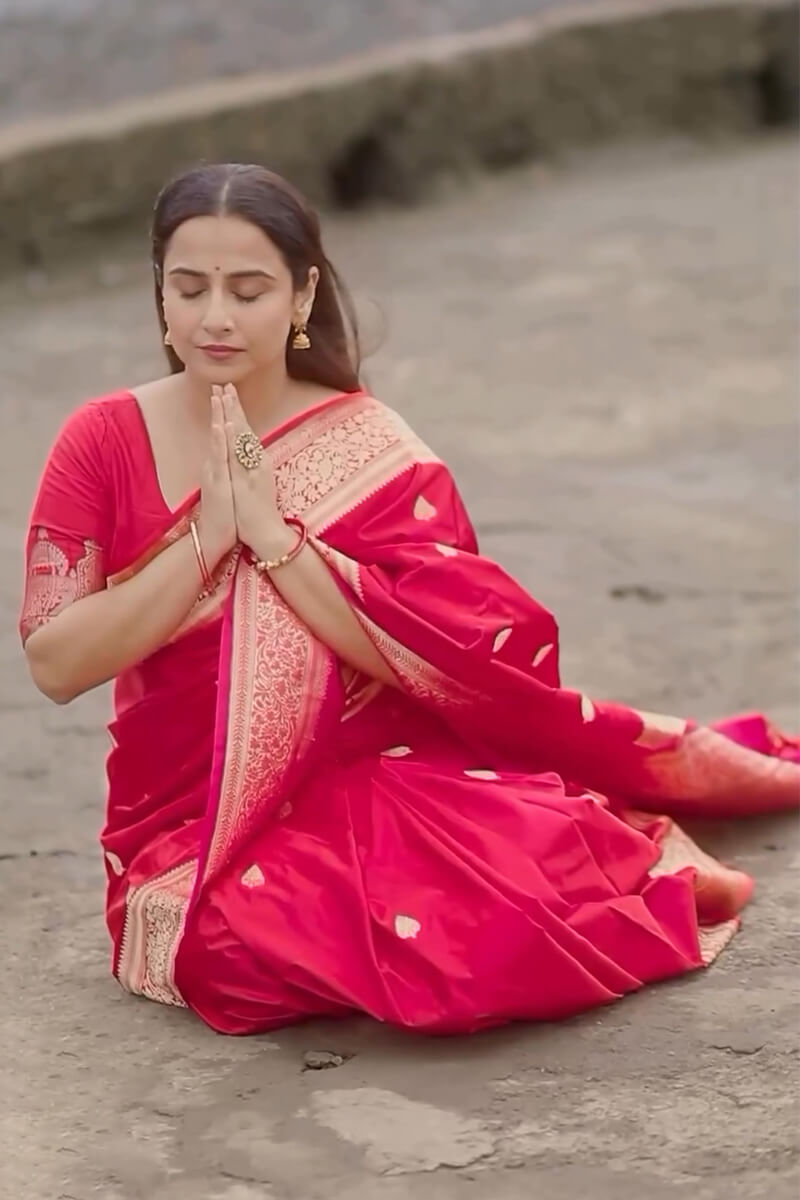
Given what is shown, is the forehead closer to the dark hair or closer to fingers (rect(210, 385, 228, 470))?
the dark hair

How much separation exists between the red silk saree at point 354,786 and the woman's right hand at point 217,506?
54 mm

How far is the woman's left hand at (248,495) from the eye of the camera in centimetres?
260

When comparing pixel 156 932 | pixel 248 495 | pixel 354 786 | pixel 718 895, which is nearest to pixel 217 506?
pixel 248 495

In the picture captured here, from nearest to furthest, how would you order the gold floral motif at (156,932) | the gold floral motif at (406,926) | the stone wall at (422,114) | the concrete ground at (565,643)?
the concrete ground at (565,643) < the gold floral motif at (406,926) < the gold floral motif at (156,932) < the stone wall at (422,114)

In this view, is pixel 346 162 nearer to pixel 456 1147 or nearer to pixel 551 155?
pixel 551 155

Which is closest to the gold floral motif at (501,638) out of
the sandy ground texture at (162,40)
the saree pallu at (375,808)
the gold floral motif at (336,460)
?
the saree pallu at (375,808)

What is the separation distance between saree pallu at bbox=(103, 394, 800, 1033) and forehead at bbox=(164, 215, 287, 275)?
25 cm

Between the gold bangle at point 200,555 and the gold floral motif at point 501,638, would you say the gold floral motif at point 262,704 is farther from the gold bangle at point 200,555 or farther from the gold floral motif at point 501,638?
the gold floral motif at point 501,638

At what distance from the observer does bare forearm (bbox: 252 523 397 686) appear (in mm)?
2607

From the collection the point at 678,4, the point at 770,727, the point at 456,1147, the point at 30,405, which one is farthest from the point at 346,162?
the point at 456,1147

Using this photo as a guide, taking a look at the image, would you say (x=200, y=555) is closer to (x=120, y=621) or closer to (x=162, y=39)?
(x=120, y=621)

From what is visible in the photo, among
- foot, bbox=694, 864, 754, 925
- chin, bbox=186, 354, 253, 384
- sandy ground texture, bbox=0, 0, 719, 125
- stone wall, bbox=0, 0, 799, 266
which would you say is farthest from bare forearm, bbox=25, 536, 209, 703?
sandy ground texture, bbox=0, 0, 719, 125

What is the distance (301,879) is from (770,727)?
1.07 m

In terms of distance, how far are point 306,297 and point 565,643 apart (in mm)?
1556
